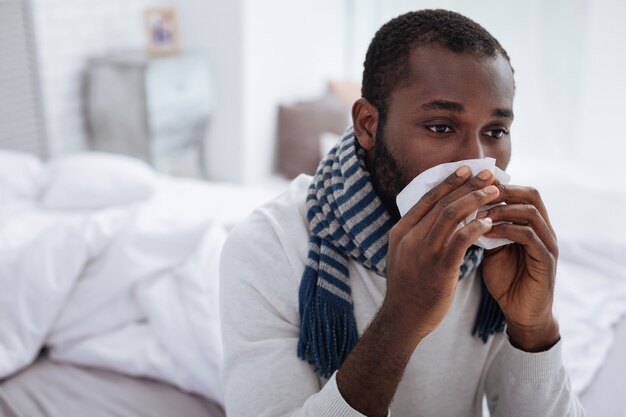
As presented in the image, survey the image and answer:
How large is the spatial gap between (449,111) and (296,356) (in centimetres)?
38

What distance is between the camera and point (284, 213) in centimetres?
100

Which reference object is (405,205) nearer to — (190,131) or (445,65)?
(445,65)

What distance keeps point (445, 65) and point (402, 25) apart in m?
0.11

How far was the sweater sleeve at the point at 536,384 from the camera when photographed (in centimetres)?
94

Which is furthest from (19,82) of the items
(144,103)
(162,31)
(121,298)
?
(121,298)

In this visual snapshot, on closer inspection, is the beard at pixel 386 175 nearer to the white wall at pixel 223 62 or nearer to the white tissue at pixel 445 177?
the white tissue at pixel 445 177

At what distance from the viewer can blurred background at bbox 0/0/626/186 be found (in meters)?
3.12

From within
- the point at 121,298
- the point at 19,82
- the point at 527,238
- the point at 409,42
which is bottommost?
the point at 121,298

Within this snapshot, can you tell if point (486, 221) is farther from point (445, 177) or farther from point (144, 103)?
point (144, 103)

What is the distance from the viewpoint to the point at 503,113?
2.81 feet

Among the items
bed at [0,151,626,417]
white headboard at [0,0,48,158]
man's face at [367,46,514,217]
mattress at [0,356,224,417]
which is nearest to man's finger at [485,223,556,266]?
man's face at [367,46,514,217]

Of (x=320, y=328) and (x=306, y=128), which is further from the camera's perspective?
(x=306, y=128)

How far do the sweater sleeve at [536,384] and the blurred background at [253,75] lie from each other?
1.67m

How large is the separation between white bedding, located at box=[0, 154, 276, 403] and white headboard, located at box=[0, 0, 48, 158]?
1.70 metres
